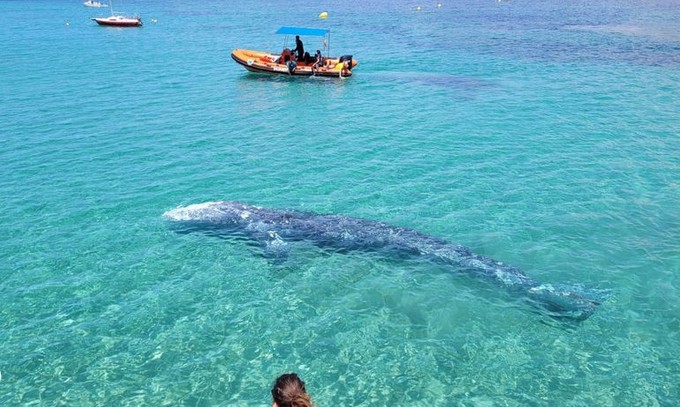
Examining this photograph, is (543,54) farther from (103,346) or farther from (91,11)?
(91,11)

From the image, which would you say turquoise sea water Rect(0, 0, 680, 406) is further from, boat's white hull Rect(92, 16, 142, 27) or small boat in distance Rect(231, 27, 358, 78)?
boat's white hull Rect(92, 16, 142, 27)

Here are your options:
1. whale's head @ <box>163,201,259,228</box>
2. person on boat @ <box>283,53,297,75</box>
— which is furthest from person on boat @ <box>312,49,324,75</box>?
whale's head @ <box>163,201,259,228</box>

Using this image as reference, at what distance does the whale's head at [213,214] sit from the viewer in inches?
656

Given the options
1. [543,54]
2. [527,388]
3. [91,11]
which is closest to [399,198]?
[527,388]

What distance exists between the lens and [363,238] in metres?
15.4

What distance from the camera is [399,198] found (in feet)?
60.8

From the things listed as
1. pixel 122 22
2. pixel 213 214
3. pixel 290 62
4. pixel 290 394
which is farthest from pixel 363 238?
pixel 122 22

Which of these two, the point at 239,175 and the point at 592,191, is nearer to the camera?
the point at 592,191

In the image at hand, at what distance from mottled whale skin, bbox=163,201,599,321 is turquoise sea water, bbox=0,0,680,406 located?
513 mm

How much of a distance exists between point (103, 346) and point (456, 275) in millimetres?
8534

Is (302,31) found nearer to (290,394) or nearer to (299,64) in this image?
(299,64)

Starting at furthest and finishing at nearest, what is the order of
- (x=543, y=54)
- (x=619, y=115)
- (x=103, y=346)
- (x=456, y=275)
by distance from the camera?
(x=543, y=54) < (x=619, y=115) < (x=456, y=275) < (x=103, y=346)

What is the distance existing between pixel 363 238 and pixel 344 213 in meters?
2.21

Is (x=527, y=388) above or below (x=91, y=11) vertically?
below
